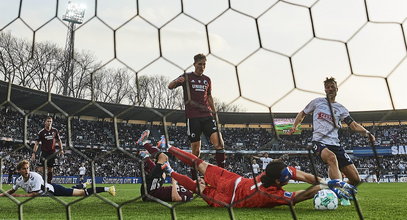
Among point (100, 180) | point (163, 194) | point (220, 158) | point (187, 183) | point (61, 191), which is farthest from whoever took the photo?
point (100, 180)

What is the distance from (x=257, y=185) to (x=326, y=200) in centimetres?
73

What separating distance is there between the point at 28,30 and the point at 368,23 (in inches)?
93.5

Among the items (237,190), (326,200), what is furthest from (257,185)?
(326,200)

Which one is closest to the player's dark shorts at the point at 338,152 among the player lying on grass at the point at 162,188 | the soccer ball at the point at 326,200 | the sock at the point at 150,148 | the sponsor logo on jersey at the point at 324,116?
the sponsor logo on jersey at the point at 324,116

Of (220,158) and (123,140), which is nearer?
(220,158)

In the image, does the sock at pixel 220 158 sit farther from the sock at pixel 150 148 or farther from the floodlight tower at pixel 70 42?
the floodlight tower at pixel 70 42

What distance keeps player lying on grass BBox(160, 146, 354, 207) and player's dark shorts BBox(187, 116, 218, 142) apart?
123 centimetres

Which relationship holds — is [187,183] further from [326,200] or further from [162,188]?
[326,200]

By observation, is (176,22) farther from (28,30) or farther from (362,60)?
(362,60)

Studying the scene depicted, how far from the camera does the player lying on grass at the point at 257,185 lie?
275 cm

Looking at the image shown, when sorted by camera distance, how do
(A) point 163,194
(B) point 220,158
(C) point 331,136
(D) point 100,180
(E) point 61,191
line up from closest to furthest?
(A) point 163,194 → (C) point 331,136 → (B) point 220,158 → (E) point 61,191 → (D) point 100,180

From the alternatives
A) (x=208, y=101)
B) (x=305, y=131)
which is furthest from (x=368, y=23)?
(x=305, y=131)

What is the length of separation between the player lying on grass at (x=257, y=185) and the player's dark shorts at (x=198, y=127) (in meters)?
1.23

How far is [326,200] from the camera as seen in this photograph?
119 inches
